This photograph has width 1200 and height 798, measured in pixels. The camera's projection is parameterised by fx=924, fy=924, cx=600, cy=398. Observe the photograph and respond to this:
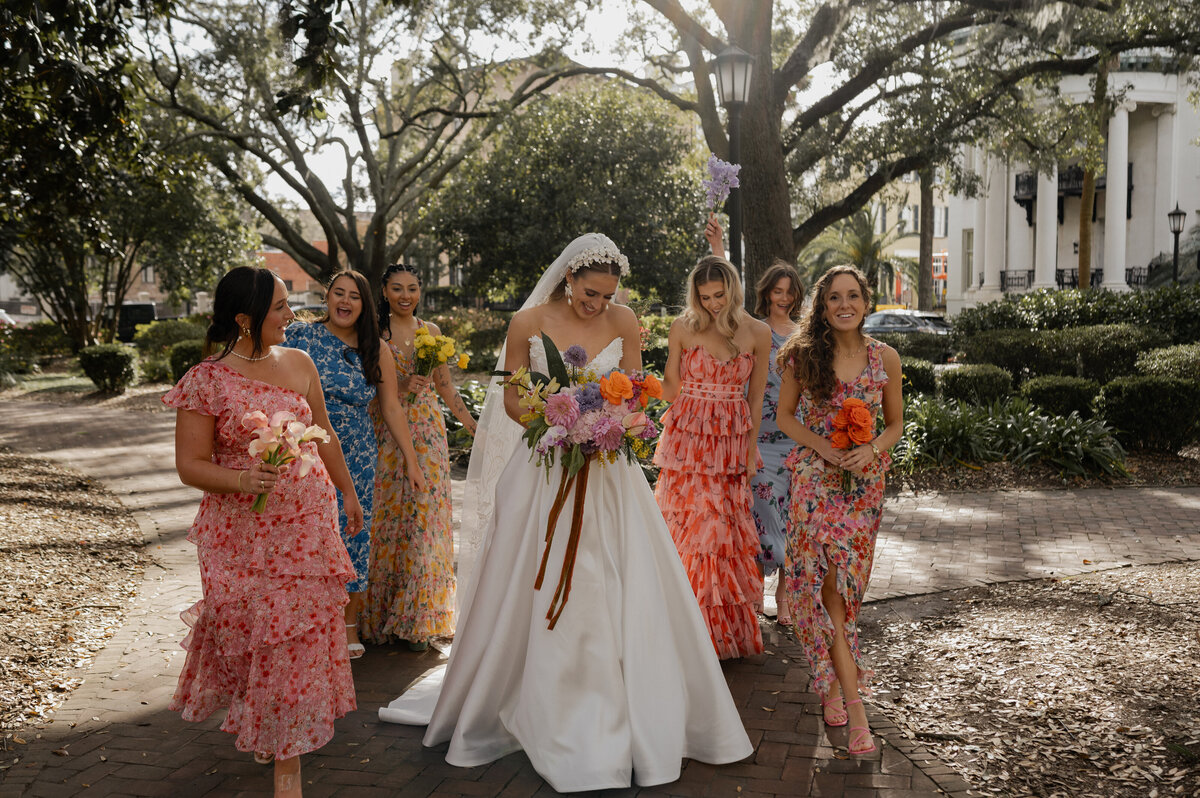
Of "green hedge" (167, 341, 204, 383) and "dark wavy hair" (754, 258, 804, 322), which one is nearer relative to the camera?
"dark wavy hair" (754, 258, 804, 322)

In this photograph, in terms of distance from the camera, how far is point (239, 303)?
10.9 ft

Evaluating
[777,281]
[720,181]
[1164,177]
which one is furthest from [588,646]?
[1164,177]

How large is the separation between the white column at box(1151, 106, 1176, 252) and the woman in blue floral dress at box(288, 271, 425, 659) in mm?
36655

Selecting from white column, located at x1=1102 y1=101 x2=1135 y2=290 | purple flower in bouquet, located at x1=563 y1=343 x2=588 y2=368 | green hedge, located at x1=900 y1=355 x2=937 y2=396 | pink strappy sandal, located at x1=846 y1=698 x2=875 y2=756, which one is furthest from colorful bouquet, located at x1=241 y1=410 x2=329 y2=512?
white column, located at x1=1102 y1=101 x2=1135 y2=290

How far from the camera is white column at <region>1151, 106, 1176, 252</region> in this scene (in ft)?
112

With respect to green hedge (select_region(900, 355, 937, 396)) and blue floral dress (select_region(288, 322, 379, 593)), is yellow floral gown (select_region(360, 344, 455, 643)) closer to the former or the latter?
blue floral dress (select_region(288, 322, 379, 593))

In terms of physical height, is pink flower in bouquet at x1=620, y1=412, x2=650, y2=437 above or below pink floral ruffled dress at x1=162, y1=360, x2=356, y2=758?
above

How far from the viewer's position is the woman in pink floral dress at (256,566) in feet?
10.7

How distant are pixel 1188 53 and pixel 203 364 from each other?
15407 millimetres

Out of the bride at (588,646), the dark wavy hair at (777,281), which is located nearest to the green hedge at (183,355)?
the dark wavy hair at (777,281)

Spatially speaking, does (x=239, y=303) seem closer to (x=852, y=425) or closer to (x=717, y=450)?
(x=852, y=425)

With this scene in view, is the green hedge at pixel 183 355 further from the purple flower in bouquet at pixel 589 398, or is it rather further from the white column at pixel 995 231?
the white column at pixel 995 231

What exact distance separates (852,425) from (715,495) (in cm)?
141

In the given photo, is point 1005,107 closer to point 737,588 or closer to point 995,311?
point 995,311
